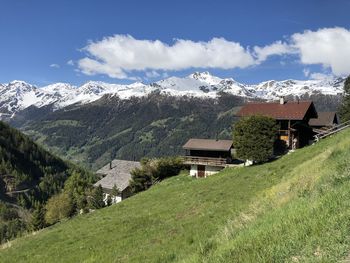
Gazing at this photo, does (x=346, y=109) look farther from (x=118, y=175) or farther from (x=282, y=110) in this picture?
(x=118, y=175)

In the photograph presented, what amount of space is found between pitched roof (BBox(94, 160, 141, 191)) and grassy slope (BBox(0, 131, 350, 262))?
46.6m

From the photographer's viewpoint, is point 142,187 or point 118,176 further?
point 118,176

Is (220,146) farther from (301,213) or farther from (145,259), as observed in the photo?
(301,213)

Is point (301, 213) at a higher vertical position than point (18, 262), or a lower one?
higher

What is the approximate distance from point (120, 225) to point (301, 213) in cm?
2455

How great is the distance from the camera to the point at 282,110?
72.6 m

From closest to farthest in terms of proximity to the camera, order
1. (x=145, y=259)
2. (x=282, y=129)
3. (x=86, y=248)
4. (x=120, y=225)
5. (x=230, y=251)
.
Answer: (x=230, y=251) < (x=145, y=259) < (x=86, y=248) < (x=120, y=225) < (x=282, y=129)

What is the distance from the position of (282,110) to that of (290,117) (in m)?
3.06

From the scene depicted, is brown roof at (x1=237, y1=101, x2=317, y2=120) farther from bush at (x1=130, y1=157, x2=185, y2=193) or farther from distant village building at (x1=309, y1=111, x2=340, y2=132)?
bush at (x1=130, y1=157, x2=185, y2=193)

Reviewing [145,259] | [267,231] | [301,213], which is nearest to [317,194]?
[301,213]

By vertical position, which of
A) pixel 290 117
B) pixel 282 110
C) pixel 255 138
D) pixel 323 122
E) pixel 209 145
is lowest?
pixel 209 145

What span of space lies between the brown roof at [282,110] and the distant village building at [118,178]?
32634 mm

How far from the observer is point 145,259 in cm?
2023

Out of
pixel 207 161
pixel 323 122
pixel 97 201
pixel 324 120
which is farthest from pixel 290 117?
pixel 97 201
